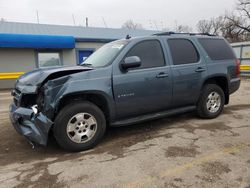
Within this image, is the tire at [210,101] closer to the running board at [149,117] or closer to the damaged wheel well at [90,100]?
the running board at [149,117]

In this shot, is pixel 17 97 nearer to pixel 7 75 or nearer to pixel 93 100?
pixel 93 100

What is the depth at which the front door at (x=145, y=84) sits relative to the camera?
418cm

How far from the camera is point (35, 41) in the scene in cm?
1298

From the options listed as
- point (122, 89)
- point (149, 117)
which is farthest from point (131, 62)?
point (149, 117)

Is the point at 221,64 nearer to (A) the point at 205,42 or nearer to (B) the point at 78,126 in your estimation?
(A) the point at 205,42

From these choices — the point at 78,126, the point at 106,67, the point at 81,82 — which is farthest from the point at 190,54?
the point at 78,126

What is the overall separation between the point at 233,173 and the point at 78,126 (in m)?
2.44

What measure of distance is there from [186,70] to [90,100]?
2.21 m

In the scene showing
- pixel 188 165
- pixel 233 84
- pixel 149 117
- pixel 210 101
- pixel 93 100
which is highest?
pixel 233 84

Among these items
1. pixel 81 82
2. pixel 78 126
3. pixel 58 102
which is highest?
pixel 81 82

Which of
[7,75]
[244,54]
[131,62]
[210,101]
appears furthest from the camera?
[244,54]

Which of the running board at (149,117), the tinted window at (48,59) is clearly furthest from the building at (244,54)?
the running board at (149,117)

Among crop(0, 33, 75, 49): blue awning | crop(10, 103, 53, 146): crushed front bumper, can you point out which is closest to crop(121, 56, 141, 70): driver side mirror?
crop(10, 103, 53, 146): crushed front bumper

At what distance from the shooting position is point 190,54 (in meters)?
5.17
